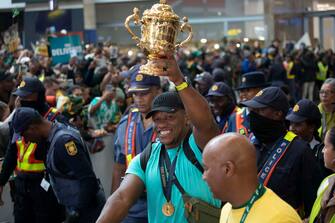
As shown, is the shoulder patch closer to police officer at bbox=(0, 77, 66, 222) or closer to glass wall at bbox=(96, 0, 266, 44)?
police officer at bbox=(0, 77, 66, 222)

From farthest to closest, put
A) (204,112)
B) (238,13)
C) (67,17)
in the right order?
(238,13), (67,17), (204,112)

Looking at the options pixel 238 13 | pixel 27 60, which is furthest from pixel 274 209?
pixel 238 13

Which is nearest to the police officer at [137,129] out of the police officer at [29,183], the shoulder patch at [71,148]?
the shoulder patch at [71,148]

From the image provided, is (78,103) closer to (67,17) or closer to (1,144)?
(1,144)

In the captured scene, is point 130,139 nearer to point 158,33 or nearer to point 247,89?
point 158,33

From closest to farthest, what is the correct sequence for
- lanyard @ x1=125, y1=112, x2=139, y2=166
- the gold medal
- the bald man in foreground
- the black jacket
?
1. the bald man in foreground
2. the gold medal
3. the black jacket
4. lanyard @ x1=125, y1=112, x2=139, y2=166

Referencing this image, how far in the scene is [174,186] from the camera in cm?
461

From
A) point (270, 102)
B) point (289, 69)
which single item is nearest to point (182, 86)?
point (270, 102)

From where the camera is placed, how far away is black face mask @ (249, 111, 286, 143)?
5.73 meters

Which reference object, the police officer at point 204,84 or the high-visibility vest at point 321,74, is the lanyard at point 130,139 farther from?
the high-visibility vest at point 321,74

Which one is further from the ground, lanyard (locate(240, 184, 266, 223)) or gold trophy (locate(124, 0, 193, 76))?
gold trophy (locate(124, 0, 193, 76))

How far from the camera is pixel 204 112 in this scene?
14.9ft

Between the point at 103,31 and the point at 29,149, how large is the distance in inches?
776

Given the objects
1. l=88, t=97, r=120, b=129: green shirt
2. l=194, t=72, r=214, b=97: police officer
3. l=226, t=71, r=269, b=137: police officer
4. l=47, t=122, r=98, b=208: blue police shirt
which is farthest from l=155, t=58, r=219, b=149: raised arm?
l=88, t=97, r=120, b=129: green shirt
